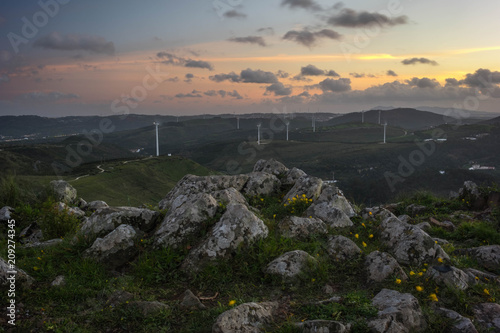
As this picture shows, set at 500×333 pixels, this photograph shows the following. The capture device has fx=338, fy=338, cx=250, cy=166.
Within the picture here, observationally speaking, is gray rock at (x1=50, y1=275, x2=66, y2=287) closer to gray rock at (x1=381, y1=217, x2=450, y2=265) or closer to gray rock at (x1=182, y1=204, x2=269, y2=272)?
gray rock at (x1=182, y1=204, x2=269, y2=272)

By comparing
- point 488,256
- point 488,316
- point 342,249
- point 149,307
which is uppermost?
point 342,249

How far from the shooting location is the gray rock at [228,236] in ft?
28.6

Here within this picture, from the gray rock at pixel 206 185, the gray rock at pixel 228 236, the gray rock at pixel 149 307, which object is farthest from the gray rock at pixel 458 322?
the gray rock at pixel 206 185

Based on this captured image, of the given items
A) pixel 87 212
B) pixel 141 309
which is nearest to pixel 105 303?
pixel 141 309

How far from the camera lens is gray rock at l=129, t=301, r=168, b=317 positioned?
668 centimetres

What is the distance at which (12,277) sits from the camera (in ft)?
24.9

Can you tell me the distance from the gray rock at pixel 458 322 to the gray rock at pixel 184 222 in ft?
20.2

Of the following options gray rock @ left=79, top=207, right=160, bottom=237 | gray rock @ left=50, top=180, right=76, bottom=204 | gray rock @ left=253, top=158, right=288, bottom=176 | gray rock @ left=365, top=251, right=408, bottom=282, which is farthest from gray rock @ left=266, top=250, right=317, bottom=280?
gray rock @ left=50, top=180, right=76, bottom=204

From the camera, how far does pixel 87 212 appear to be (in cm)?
1927

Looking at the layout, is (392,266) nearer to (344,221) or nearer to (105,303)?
(344,221)

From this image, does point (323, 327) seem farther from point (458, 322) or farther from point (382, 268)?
point (382, 268)

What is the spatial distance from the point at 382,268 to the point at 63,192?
2085cm

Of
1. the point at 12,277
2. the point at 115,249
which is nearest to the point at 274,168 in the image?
the point at 115,249

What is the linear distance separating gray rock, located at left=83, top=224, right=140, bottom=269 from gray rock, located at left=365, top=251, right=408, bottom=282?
6.23m
